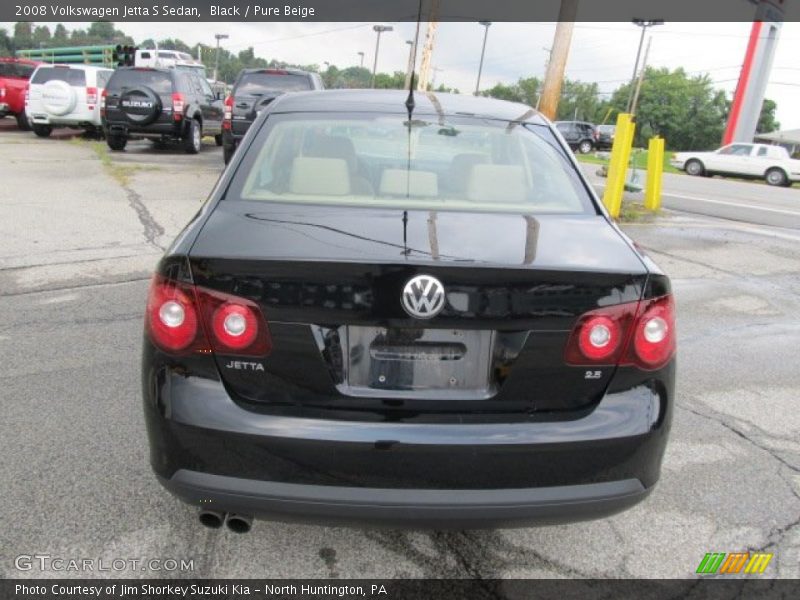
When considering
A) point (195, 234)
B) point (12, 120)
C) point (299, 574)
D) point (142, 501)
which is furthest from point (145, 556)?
point (12, 120)

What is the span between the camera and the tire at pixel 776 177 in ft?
94.8

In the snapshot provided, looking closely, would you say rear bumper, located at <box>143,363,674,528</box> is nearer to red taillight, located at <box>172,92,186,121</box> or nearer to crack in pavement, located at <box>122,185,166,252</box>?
crack in pavement, located at <box>122,185,166,252</box>

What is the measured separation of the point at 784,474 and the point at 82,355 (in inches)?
158

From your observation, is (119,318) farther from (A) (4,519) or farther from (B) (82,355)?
(A) (4,519)

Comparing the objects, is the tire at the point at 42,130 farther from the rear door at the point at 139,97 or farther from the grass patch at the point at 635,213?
the grass patch at the point at 635,213

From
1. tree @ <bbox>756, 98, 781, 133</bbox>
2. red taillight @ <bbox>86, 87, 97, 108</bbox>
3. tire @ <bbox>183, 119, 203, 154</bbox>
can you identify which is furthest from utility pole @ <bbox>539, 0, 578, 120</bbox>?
tree @ <bbox>756, 98, 781, 133</bbox>

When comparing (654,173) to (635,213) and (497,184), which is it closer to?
(635,213)

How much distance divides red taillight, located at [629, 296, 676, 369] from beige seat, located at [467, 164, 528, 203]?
2.79 feet

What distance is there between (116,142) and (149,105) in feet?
6.18

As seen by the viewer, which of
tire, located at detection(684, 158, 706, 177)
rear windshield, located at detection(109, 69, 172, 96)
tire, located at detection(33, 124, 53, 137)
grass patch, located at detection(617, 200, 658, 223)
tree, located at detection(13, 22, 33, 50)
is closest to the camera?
grass patch, located at detection(617, 200, 658, 223)

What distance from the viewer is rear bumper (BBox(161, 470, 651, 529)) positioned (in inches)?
79.7

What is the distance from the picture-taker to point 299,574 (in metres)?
2.43

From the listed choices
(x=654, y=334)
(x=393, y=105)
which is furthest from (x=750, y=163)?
(x=654, y=334)

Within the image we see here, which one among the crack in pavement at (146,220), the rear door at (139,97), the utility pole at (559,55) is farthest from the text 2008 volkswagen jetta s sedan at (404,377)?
the rear door at (139,97)
